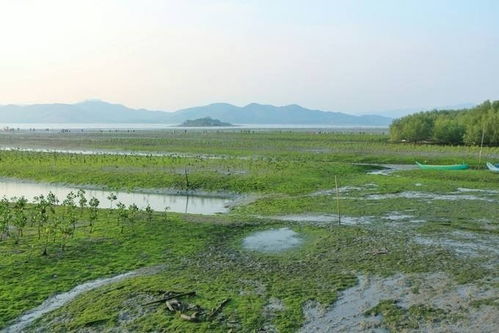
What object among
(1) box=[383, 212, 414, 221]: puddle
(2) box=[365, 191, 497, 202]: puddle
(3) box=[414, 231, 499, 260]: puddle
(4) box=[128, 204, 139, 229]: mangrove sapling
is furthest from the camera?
(2) box=[365, 191, 497, 202]: puddle

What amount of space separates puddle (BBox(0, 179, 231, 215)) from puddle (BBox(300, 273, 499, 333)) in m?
15.3

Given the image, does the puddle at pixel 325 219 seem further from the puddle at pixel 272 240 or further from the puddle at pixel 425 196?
the puddle at pixel 425 196

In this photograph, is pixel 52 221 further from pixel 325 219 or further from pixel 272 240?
pixel 325 219

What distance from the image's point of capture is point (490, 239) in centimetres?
2042

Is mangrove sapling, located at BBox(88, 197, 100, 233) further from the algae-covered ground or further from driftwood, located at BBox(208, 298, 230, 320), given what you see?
driftwood, located at BBox(208, 298, 230, 320)

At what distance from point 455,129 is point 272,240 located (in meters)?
67.6

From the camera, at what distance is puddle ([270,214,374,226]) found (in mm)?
24328

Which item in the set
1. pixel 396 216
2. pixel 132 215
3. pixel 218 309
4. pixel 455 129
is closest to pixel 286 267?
pixel 218 309

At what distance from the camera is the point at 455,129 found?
7900 centimetres

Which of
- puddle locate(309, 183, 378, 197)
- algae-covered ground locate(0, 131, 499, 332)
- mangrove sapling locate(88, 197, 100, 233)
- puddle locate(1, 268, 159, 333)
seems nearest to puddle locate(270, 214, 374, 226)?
algae-covered ground locate(0, 131, 499, 332)

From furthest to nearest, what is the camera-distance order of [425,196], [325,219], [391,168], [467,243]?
[391,168], [425,196], [325,219], [467,243]

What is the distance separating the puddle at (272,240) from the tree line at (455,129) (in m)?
54.6

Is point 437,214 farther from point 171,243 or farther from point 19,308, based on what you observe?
point 19,308

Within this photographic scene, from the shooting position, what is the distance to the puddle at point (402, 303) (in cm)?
1213
